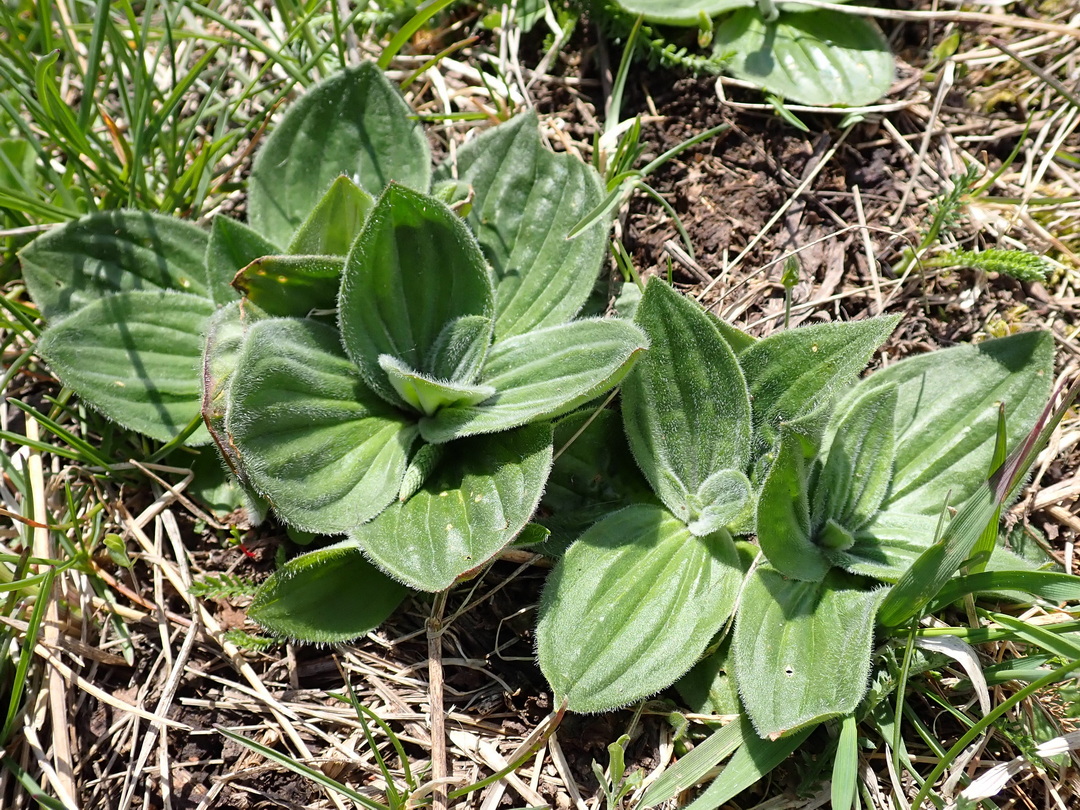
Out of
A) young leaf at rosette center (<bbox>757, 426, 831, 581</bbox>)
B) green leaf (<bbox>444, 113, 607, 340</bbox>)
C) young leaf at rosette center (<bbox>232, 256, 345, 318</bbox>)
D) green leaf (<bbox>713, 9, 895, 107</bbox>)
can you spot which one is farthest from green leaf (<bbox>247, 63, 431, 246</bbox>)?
young leaf at rosette center (<bbox>757, 426, 831, 581</bbox>)

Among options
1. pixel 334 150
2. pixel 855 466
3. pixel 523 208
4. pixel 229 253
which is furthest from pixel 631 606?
pixel 334 150

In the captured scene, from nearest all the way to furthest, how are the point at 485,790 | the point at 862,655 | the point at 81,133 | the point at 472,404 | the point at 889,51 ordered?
1. the point at 862,655
2. the point at 485,790
3. the point at 472,404
4. the point at 81,133
5. the point at 889,51

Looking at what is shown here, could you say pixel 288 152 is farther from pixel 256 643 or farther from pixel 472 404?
pixel 256 643

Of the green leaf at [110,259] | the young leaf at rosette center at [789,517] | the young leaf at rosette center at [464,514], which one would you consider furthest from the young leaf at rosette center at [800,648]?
the green leaf at [110,259]

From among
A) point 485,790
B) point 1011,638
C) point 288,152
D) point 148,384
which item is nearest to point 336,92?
point 288,152

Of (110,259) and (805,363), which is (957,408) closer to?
(805,363)

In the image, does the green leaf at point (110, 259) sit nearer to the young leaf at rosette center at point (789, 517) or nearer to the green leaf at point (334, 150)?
the green leaf at point (334, 150)

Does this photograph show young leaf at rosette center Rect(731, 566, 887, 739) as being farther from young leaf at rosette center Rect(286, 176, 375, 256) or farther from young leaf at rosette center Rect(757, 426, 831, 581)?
young leaf at rosette center Rect(286, 176, 375, 256)
